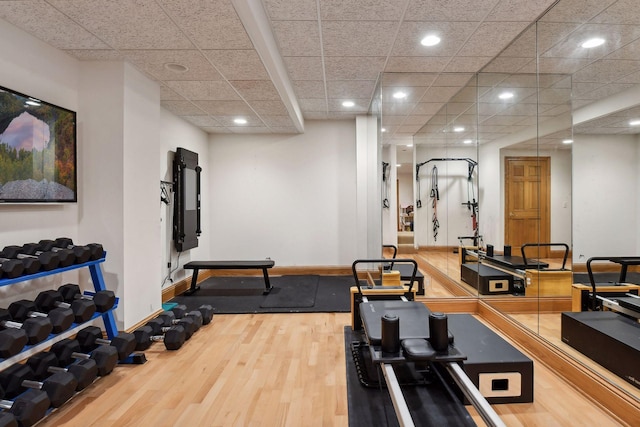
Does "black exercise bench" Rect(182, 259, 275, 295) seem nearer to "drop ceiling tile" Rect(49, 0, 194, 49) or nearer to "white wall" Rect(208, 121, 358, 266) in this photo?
"white wall" Rect(208, 121, 358, 266)

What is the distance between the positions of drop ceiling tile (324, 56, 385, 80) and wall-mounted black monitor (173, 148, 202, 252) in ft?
7.87

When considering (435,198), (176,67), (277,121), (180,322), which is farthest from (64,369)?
(435,198)

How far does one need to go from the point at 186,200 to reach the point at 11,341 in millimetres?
3068

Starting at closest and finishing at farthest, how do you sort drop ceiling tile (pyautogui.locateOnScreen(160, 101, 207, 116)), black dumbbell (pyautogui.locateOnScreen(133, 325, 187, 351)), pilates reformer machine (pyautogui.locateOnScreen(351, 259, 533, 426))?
pilates reformer machine (pyautogui.locateOnScreen(351, 259, 533, 426)) → black dumbbell (pyautogui.locateOnScreen(133, 325, 187, 351)) → drop ceiling tile (pyautogui.locateOnScreen(160, 101, 207, 116))

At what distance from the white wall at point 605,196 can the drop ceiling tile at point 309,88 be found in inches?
107

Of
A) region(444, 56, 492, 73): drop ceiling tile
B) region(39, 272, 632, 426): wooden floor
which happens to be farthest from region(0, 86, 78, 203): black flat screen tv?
region(444, 56, 492, 73): drop ceiling tile

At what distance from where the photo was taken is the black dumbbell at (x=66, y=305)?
2.29 meters

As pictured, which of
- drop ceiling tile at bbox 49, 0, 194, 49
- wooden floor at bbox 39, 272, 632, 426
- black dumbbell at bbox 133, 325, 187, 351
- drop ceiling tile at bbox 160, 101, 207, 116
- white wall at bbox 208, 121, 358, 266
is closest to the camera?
wooden floor at bbox 39, 272, 632, 426

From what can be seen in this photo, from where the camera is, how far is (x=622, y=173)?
2043 millimetres

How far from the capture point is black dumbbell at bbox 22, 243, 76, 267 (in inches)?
90.2

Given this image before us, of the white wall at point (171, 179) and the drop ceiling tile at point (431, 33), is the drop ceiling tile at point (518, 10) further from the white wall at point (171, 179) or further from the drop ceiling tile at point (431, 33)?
the white wall at point (171, 179)

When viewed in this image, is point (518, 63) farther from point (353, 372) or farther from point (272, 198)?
point (272, 198)

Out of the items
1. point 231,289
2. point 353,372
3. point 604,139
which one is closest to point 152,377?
point 353,372

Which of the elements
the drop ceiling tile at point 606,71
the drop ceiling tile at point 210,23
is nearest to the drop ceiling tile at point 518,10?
the drop ceiling tile at point 606,71
